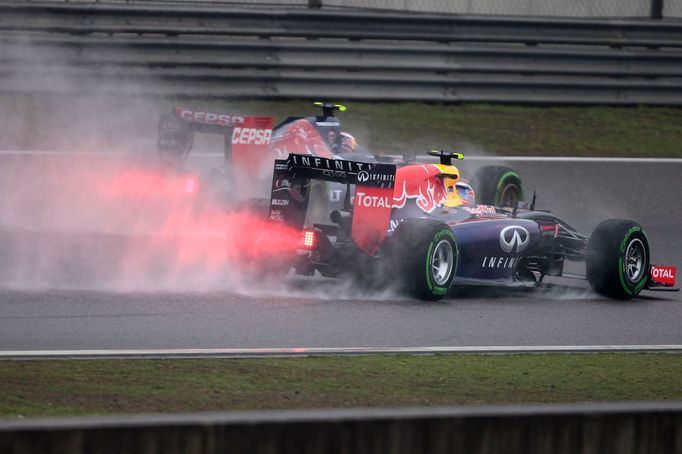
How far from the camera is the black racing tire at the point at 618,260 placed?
39.1 ft

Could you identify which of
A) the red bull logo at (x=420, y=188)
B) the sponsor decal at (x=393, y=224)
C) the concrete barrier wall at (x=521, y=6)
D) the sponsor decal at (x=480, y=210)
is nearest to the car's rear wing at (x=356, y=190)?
the sponsor decal at (x=393, y=224)

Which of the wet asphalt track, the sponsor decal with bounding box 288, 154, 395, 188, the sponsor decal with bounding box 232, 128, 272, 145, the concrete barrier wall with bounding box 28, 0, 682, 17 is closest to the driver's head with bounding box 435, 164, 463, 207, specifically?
the wet asphalt track

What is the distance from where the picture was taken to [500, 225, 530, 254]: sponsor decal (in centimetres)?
1166

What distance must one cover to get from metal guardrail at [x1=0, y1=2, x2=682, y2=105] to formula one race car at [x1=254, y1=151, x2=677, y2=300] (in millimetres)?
5181

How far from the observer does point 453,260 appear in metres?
11.0

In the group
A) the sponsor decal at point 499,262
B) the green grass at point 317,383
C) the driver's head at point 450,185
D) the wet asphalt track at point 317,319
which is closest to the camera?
the green grass at point 317,383

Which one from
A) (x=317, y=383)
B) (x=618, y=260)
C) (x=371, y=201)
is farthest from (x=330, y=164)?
(x=317, y=383)

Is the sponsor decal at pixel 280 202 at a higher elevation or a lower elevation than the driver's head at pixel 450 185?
lower

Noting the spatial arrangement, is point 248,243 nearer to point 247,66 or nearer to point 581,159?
point 247,66

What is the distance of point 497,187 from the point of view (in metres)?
13.8

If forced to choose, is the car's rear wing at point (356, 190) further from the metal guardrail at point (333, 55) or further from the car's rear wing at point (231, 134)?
the metal guardrail at point (333, 55)

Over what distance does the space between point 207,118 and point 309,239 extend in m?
2.86

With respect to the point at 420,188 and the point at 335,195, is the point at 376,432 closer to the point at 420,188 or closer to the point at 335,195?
the point at 420,188

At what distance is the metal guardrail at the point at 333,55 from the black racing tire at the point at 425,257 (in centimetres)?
666
